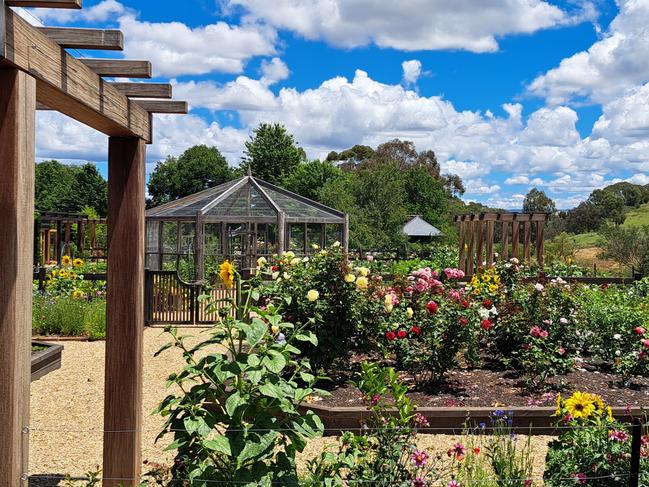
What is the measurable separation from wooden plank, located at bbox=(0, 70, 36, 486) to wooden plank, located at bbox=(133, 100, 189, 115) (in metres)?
1.67

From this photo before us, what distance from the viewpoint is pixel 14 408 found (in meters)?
3.07

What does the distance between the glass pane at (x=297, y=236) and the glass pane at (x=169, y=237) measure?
10.8 ft

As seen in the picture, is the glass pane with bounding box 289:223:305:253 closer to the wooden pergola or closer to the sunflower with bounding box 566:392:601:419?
the wooden pergola

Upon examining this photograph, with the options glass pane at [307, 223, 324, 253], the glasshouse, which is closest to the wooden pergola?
the glasshouse

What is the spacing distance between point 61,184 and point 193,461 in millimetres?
60687

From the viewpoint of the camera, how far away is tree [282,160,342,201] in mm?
45656

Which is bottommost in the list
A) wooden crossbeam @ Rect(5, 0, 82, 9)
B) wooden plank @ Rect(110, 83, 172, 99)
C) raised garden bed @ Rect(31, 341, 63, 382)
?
raised garden bed @ Rect(31, 341, 63, 382)

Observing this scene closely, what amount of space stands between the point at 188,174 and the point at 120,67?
64.5m

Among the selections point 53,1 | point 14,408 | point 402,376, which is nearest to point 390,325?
point 402,376

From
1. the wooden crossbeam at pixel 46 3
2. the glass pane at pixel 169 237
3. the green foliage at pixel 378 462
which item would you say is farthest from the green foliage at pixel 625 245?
the wooden crossbeam at pixel 46 3

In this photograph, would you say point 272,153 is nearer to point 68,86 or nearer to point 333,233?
point 333,233

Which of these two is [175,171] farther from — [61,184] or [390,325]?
[390,325]

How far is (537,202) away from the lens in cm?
6481

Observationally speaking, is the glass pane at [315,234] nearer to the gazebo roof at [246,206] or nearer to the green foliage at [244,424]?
the gazebo roof at [246,206]
